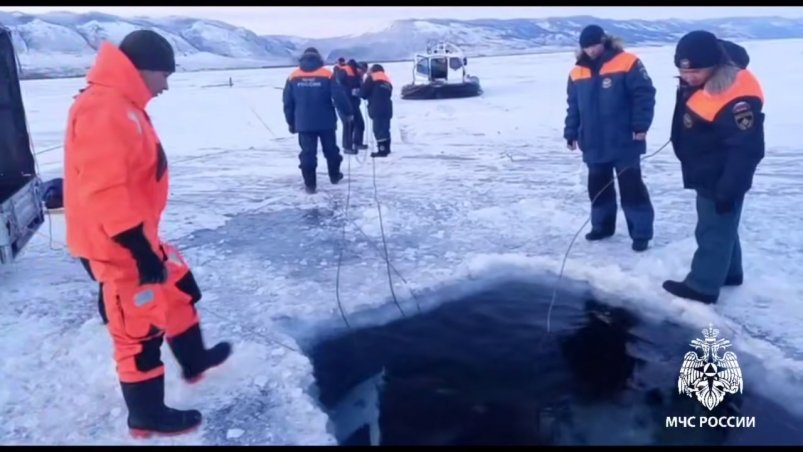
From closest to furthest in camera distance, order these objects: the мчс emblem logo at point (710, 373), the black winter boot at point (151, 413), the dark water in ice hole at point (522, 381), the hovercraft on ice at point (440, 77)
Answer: the black winter boot at point (151, 413), the dark water in ice hole at point (522, 381), the мчс emblem logo at point (710, 373), the hovercraft on ice at point (440, 77)

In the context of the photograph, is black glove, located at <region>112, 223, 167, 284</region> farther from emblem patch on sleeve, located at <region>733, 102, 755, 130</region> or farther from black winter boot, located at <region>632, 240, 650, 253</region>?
black winter boot, located at <region>632, 240, 650, 253</region>

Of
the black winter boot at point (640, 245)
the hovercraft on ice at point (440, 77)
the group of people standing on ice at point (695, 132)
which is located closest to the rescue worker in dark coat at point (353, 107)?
the group of people standing on ice at point (695, 132)

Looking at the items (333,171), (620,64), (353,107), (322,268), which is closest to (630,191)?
(620,64)

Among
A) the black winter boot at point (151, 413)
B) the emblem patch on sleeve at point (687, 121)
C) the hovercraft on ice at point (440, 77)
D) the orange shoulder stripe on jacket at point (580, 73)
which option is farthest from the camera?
the hovercraft on ice at point (440, 77)

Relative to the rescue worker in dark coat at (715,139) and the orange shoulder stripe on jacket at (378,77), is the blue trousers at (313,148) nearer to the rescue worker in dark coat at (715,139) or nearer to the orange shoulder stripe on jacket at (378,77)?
the orange shoulder stripe on jacket at (378,77)

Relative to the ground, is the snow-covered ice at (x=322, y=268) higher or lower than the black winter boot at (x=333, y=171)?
lower

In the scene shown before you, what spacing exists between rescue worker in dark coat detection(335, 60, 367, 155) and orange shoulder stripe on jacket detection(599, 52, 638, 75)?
4996 mm

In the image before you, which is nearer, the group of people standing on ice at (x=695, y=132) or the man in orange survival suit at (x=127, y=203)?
the man in orange survival suit at (x=127, y=203)

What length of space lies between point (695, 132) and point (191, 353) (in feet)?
9.62

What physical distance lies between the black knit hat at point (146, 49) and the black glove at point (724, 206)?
9.43 ft

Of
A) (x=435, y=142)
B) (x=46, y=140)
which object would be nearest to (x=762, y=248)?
(x=435, y=142)

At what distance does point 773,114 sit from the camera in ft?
41.2

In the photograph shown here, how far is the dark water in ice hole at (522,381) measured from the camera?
276 centimetres

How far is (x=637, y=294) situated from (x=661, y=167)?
424cm
